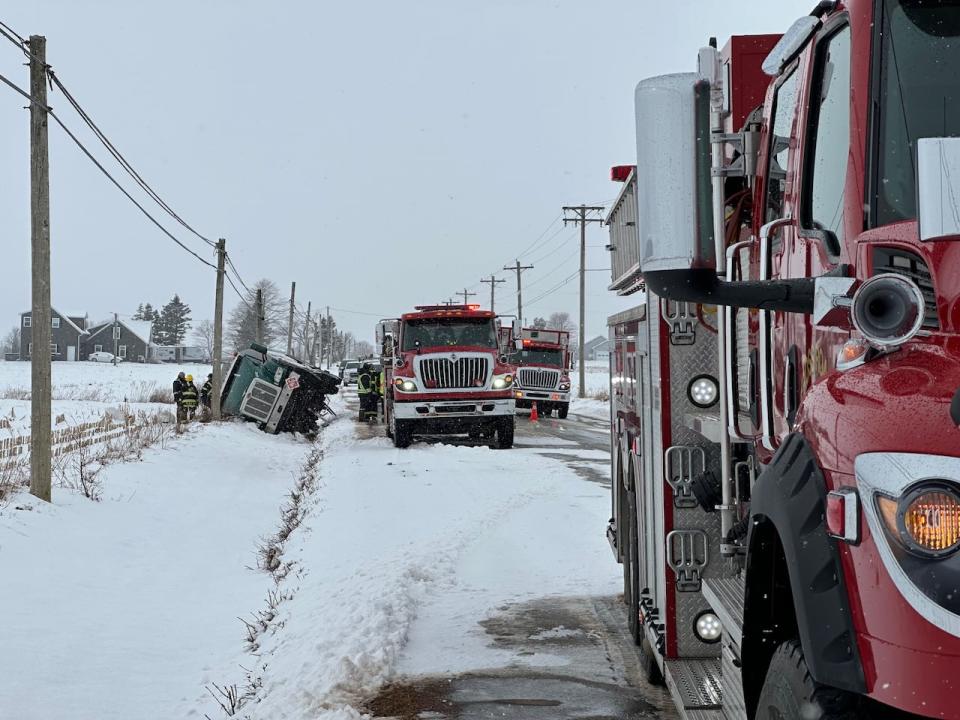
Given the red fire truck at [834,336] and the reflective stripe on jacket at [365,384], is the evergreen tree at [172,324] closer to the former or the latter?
the reflective stripe on jacket at [365,384]

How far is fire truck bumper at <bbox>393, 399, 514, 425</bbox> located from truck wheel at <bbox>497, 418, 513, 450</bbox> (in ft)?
0.57

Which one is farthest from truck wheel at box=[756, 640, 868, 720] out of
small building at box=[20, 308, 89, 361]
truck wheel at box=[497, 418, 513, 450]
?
small building at box=[20, 308, 89, 361]

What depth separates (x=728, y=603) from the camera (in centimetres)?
314

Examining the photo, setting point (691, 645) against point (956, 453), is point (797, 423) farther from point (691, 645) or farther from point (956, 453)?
point (691, 645)

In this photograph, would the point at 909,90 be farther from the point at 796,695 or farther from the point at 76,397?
the point at 76,397

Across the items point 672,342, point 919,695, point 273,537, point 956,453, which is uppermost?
point 672,342

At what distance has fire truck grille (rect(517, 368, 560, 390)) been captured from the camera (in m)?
32.4

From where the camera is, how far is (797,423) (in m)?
2.31

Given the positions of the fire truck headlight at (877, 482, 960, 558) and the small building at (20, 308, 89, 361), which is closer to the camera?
the fire truck headlight at (877, 482, 960, 558)

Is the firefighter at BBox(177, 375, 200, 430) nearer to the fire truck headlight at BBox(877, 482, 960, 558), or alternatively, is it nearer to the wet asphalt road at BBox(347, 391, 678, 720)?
the wet asphalt road at BBox(347, 391, 678, 720)

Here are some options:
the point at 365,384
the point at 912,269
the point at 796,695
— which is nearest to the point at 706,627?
the point at 796,695

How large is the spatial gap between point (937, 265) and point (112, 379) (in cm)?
6608

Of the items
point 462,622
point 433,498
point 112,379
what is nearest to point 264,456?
point 433,498

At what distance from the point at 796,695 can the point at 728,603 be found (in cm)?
113
